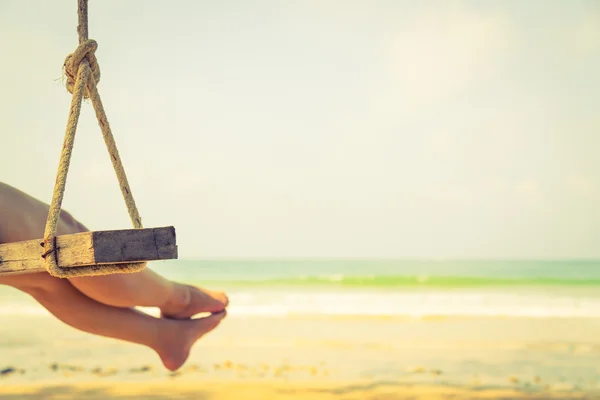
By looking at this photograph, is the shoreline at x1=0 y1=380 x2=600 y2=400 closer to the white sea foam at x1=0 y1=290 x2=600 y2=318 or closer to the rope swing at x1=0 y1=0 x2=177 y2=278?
the rope swing at x1=0 y1=0 x2=177 y2=278

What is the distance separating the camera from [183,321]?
2.60 meters

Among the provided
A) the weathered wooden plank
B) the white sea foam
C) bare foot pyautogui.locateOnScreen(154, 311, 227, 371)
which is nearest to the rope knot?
the weathered wooden plank

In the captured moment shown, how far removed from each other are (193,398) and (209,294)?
893 mm

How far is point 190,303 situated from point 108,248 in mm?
1366

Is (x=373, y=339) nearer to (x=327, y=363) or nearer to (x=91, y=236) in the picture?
(x=327, y=363)

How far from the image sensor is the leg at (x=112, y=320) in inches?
84.4

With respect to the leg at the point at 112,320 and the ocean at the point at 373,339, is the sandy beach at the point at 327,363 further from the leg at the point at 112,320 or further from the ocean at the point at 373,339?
the leg at the point at 112,320

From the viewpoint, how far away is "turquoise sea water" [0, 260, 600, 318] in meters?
8.55

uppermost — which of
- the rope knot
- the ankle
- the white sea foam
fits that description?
the white sea foam

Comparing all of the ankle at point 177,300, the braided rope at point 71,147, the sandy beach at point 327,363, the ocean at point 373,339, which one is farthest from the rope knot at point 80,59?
the ocean at point 373,339

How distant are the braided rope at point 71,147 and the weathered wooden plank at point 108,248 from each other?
0.02m

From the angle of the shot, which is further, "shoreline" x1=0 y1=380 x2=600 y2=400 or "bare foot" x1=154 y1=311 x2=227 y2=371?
"shoreline" x1=0 y1=380 x2=600 y2=400

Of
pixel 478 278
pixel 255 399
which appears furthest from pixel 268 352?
pixel 478 278

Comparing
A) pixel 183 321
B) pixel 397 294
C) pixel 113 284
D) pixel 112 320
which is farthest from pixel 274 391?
pixel 397 294
